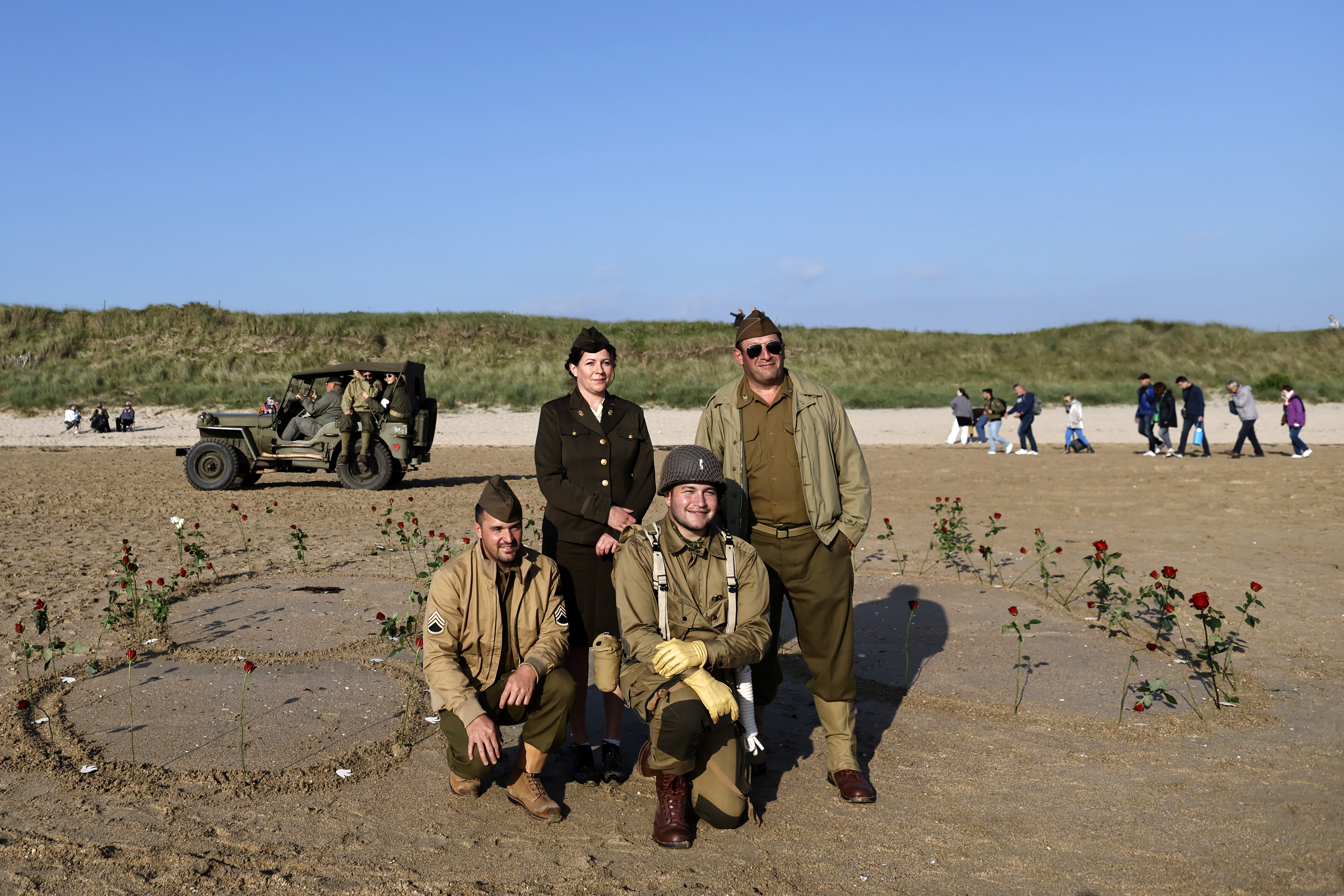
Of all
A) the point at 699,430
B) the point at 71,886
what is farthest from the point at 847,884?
the point at 71,886

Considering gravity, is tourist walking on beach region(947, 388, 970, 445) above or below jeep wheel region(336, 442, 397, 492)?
above

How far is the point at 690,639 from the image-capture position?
3.80 m

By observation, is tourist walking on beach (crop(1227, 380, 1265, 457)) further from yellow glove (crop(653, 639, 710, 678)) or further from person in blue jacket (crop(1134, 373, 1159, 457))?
yellow glove (crop(653, 639, 710, 678))

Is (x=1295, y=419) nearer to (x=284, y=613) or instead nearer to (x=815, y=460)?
(x=815, y=460)

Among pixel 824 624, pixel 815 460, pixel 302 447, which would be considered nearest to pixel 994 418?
pixel 302 447

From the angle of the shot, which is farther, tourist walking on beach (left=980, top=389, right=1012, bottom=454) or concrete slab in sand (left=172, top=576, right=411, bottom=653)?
tourist walking on beach (left=980, top=389, right=1012, bottom=454)

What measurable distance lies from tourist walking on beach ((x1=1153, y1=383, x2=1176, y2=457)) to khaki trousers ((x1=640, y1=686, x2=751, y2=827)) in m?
17.5

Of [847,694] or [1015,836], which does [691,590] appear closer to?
[847,694]

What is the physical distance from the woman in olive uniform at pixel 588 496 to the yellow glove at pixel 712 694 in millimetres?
674

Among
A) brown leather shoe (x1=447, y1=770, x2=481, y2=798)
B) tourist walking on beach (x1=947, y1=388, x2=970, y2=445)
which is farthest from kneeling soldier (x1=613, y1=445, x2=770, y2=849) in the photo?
tourist walking on beach (x1=947, y1=388, x2=970, y2=445)

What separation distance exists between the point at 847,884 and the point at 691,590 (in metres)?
1.17

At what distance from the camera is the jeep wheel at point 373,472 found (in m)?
14.8

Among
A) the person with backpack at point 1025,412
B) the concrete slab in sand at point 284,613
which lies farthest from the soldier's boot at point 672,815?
the person with backpack at point 1025,412

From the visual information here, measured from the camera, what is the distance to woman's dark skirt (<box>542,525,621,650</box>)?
421 cm
